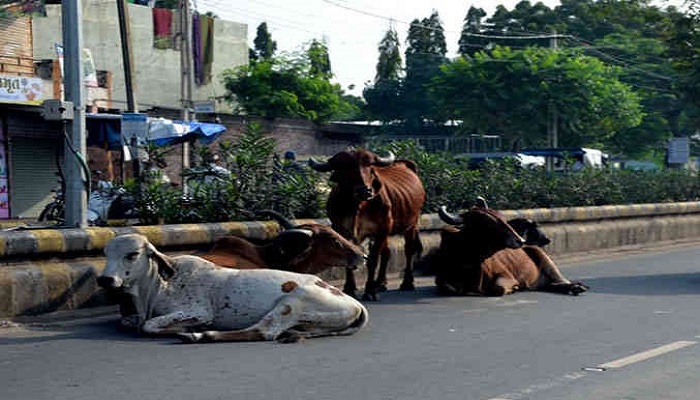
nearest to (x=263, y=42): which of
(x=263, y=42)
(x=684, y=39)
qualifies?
(x=263, y=42)

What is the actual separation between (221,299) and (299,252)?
1261 millimetres

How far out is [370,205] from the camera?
1112 centimetres

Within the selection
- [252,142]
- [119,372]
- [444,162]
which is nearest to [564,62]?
[444,162]

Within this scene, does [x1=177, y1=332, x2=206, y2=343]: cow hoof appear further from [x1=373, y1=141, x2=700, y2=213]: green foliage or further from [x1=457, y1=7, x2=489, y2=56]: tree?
[x1=457, y1=7, x2=489, y2=56]: tree

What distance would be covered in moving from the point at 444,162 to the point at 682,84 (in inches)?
378

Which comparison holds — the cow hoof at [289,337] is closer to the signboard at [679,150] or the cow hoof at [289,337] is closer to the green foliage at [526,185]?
the green foliage at [526,185]

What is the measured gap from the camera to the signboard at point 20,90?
26062 millimetres

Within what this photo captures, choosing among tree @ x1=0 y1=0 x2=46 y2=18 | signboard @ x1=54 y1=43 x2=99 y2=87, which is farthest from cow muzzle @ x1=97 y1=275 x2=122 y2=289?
tree @ x1=0 y1=0 x2=46 y2=18

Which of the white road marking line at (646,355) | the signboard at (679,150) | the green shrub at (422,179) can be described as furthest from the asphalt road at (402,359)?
the signboard at (679,150)

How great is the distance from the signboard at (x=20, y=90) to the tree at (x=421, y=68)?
1356 inches

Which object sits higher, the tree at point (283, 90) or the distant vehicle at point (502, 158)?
the tree at point (283, 90)

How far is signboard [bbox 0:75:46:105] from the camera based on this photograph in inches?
1026

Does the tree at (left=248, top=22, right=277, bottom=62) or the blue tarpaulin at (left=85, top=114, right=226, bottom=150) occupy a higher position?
the tree at (left=248, top=22, right=277, bottom=62)

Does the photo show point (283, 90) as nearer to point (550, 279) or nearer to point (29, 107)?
point (29, 107)
